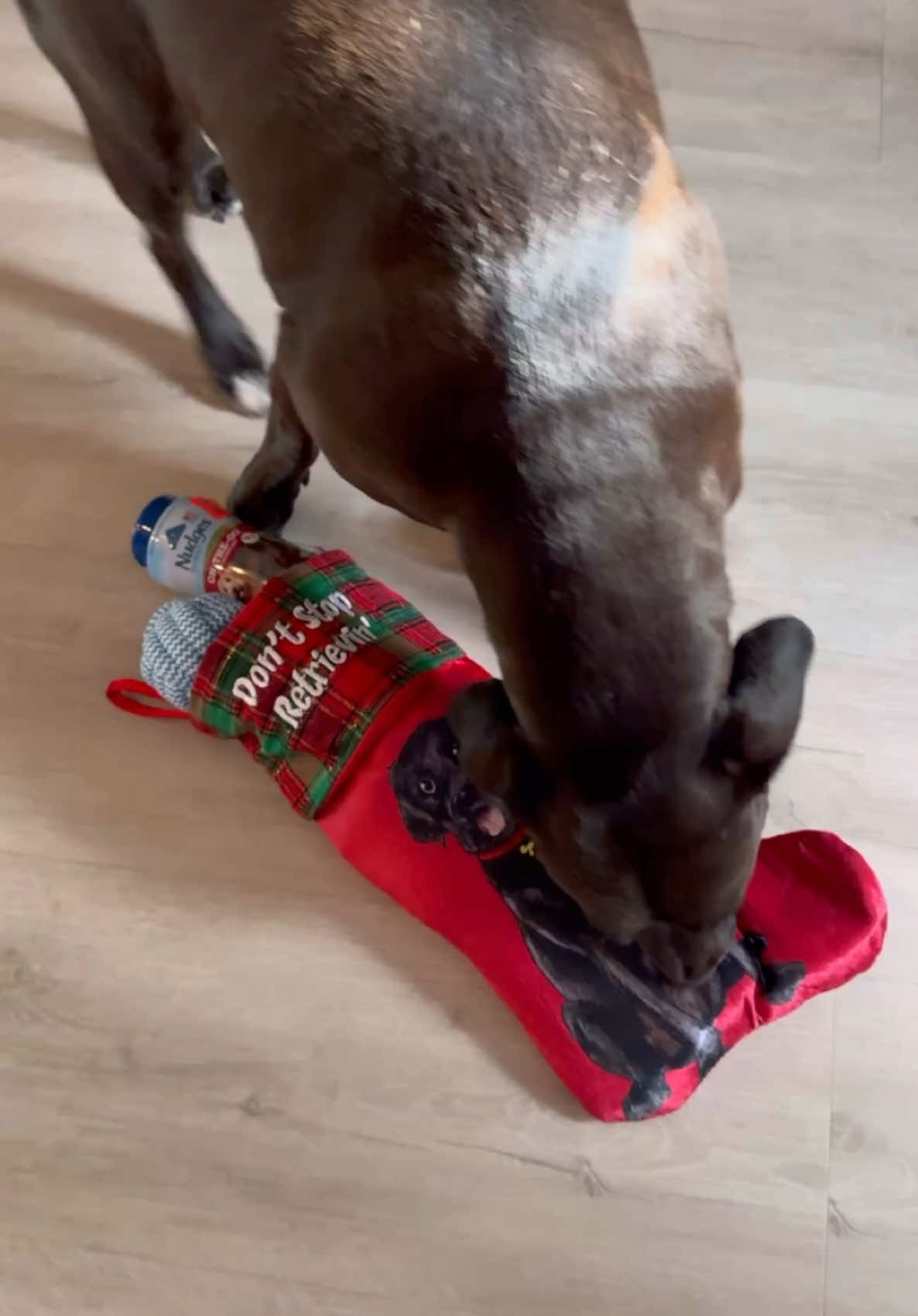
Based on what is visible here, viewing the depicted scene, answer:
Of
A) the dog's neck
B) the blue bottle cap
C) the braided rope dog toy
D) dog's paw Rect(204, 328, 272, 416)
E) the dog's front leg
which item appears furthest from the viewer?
dog's paw Rect(204, 328, 272, 416)

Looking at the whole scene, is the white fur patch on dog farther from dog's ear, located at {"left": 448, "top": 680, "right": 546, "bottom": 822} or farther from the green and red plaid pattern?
dog's ear, located at {"left": 448, "top": 680, "right": 546, "bottom": 822}

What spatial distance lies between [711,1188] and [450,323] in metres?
0.98

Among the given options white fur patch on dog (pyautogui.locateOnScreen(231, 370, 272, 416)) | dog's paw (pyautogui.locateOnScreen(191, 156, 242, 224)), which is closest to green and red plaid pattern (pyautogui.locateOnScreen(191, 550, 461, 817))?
white fur patch on dog (pyautogui.locateOnScreen(231, 370, 272, 416))

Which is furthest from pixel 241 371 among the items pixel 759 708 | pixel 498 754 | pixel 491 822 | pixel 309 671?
pixel 759 708

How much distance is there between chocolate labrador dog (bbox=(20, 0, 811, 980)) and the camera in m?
1.00

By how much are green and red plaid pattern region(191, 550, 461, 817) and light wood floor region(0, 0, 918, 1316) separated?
0.40ft

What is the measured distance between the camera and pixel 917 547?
5.35 feet

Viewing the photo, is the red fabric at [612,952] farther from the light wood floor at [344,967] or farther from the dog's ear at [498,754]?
the dog's ear at [498,754]

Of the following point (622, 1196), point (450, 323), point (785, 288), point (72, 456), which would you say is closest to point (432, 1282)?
point (622, 1196)

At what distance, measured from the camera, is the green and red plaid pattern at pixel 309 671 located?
1377mm

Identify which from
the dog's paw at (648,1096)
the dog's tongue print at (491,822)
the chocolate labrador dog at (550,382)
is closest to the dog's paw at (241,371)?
the chocolate labrador dog at (550,382)

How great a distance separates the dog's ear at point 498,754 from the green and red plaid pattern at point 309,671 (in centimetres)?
32

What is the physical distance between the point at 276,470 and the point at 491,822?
0.54 meters

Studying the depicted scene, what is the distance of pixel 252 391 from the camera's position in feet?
5.55
